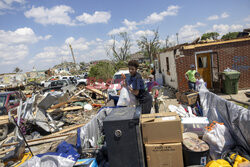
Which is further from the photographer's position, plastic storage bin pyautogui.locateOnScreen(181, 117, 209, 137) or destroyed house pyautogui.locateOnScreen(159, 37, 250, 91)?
destroyed house pyautogui.locateOnScreen(159, 37, 250, 91)

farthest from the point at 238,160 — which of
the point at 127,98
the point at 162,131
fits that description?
the point at 127,98

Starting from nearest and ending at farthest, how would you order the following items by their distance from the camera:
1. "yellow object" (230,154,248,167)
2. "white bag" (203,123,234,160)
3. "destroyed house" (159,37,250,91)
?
1. "yellow object" (230,154,248,167)
2. "white bag" (203,123,234,160)
3. "destroyed house" (159,37,250,91)

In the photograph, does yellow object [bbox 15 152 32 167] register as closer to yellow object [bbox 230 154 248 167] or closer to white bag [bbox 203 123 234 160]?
white bag [bbox 203 123 234 160]

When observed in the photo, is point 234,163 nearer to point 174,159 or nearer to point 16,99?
point 174,159

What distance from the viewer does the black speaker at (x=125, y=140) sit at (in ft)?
7.27

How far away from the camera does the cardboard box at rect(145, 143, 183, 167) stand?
2.47m

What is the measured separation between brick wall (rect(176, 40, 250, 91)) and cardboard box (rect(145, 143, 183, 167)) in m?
7.45

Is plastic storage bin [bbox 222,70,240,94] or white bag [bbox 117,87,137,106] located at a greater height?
white bag [bbox 117,87,137,106]

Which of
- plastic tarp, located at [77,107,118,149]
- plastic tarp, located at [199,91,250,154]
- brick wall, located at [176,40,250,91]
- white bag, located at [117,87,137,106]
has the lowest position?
plastic tarp, located at [77,107,118,149]

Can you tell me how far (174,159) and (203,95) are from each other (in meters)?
2.82

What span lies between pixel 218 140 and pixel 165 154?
3.63ft

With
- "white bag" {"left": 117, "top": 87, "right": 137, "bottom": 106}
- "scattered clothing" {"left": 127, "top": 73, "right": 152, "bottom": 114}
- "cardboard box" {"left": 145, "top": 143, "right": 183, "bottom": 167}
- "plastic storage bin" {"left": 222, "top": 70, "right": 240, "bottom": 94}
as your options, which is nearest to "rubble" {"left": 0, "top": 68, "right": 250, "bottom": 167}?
"cardboard box" {"left": 145, "top": 143, "right": 183, "bottom": 167}

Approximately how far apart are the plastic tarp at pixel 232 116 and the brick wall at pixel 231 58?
16.7ft

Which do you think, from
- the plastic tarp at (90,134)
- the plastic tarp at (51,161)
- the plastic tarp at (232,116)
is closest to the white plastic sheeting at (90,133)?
the plastic tarp at (90,134)
